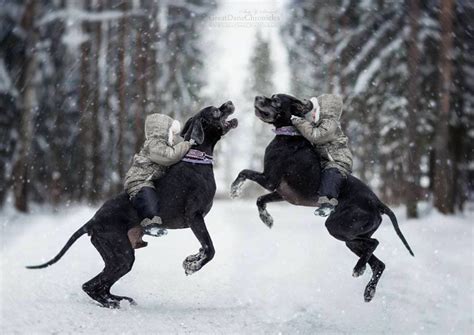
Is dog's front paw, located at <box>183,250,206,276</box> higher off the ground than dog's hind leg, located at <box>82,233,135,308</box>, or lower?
higher

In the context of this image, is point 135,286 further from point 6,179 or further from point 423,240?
point 6,179

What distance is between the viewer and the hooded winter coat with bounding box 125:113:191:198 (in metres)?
4.73

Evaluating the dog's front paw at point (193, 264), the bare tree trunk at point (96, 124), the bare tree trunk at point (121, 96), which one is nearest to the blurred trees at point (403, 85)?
the bare tree trunk at point (121, 96)

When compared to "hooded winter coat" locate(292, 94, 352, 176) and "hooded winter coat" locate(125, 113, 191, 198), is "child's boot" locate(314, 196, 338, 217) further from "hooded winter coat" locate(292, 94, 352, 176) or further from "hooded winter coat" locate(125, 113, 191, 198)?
"hooded winter coat" locate(125, 113, 191, 198)

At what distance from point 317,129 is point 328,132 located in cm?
9

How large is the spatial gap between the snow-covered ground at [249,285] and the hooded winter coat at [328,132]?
6.33 ft

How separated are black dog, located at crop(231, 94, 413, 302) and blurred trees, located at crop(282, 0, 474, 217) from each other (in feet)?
25.4

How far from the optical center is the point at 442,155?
12.8 m

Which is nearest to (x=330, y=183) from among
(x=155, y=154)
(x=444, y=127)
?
(x=155, y=154)

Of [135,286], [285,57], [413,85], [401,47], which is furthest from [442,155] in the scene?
[135,286]

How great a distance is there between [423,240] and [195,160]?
7745 mm

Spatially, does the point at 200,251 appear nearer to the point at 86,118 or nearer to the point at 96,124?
the point at 96,124

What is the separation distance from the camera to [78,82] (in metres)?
14.5

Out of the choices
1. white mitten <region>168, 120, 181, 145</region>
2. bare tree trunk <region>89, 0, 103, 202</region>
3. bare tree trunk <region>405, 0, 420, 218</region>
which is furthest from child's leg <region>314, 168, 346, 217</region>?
bare tree trunk <region>405, 0, 420, 218</region>
